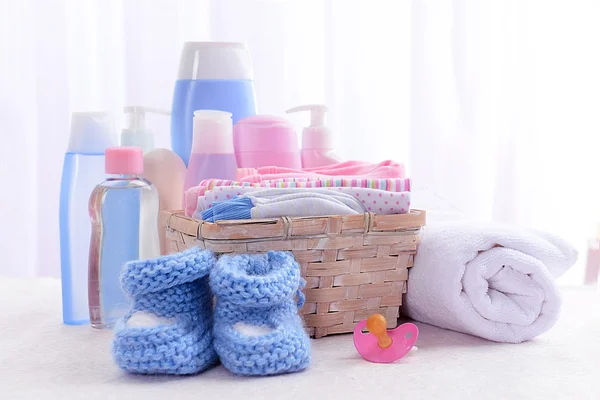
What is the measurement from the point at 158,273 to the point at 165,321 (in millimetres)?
41

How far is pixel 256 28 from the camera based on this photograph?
132cm

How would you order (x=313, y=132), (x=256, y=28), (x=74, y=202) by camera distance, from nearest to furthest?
(x=74, y=202)
(x=313, y=132)
(x=256, y=28)

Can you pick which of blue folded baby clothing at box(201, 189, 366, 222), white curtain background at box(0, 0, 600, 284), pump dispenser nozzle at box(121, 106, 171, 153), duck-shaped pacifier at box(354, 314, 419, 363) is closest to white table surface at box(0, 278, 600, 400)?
duck-shaped pacifier at box(354, 314, 419, 363)

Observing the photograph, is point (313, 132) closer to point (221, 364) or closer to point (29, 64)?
point (221, 364)

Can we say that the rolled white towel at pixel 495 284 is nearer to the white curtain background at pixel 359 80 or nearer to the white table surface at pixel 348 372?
the white table surface at pixel 348 372

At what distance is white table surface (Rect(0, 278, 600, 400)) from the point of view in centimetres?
56

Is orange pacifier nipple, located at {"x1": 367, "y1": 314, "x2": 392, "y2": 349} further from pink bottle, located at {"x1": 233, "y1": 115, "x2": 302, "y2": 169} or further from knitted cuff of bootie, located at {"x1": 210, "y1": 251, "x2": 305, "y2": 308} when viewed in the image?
pink bottle, located at {"x1": 233, "y1": 115, "x2": 302, "y2": 169}

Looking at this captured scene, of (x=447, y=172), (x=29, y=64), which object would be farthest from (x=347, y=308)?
(x=29, y=64)

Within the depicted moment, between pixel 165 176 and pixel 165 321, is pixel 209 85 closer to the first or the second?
pixel 165 176

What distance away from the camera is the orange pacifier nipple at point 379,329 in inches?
25.5

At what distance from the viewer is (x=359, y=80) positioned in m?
1.34

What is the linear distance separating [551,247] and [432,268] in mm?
127

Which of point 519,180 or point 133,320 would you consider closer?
point 133,320

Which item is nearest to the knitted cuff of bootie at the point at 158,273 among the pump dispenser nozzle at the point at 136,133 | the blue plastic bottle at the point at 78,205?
the blue plastic bottle at the point at 78,205
